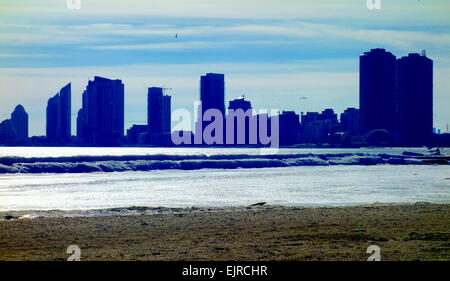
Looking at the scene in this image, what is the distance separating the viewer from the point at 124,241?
17547 mm

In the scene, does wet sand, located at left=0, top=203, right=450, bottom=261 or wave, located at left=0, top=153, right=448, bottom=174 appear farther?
wave, located at left=0, top=153, right=448, bottom=174

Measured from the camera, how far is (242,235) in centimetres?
1836

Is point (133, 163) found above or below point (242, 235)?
below

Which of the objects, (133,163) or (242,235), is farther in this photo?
(133,163)

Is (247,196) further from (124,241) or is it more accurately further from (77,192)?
(124,241)

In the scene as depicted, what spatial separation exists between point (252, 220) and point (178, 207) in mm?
7494

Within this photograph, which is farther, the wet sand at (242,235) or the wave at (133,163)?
the wave at (133,163)

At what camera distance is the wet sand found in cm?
1469

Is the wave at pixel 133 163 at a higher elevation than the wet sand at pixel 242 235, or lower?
lower

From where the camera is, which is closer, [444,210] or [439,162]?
[444,210]

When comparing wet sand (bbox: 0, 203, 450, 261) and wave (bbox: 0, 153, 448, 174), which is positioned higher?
wet sand (bbox: 0, 203, 450, 261)

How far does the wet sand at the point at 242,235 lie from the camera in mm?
14688
